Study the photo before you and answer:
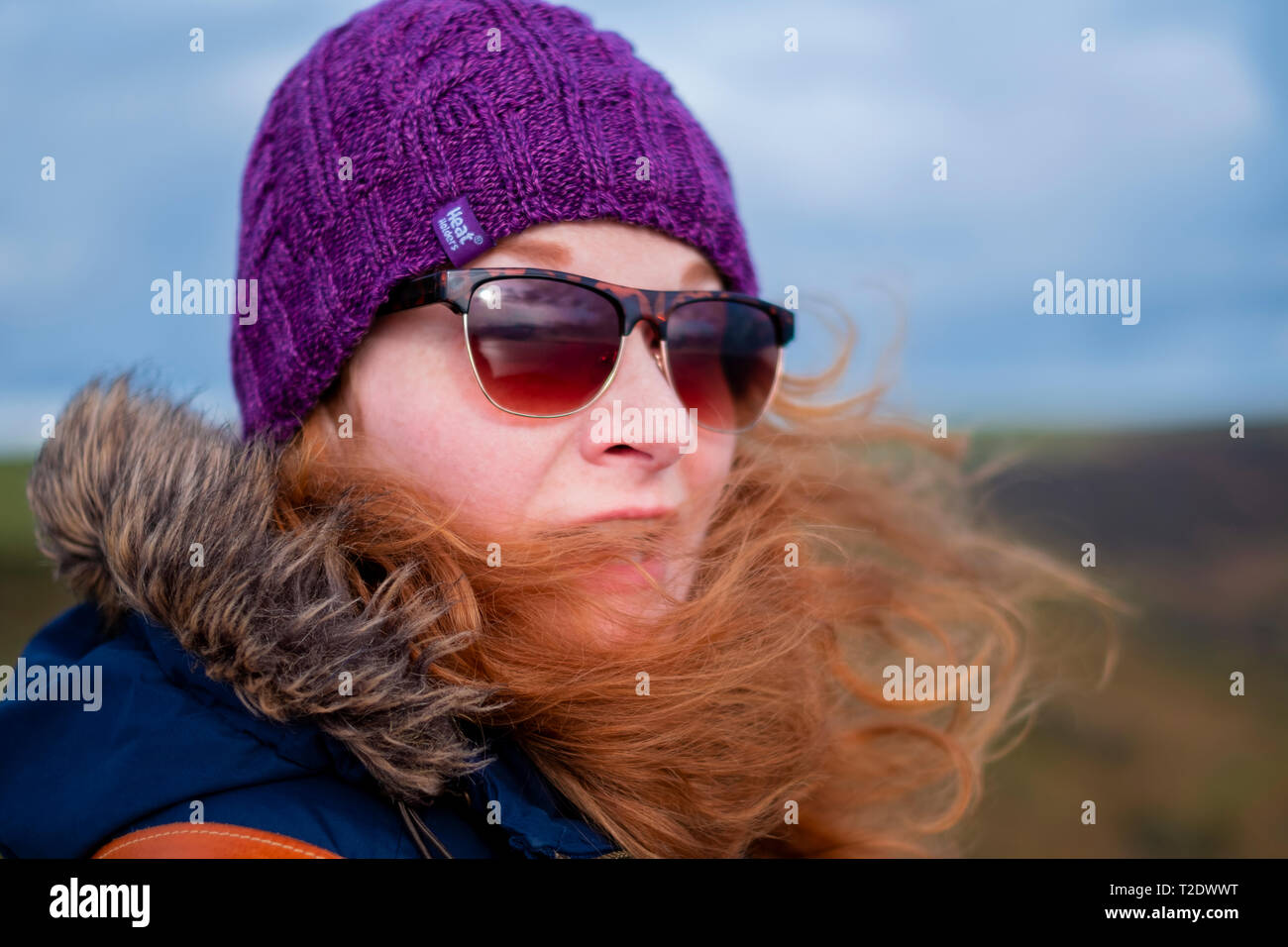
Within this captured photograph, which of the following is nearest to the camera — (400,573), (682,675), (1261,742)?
(400,573)

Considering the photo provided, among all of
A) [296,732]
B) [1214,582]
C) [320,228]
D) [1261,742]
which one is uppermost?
[320,228]

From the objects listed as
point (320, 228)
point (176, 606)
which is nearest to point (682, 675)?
point (176, 606)

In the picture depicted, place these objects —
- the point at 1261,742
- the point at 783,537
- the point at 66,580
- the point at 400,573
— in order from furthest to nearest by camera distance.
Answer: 1. the point at 1261,742
2. the point at 783,537
3. the point at 66,580
4. the point at 400,573

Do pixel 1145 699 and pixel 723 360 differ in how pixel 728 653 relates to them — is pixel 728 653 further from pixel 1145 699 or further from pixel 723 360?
pixel 1145 699

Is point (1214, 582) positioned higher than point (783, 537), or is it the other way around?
point (783, 537)

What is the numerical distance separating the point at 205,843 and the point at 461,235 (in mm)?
1001

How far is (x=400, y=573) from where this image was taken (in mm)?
1249

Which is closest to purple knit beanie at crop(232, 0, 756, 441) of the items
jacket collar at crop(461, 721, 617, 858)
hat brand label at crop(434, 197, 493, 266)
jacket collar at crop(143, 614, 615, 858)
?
hat brand label at crop(434, 197, 493, 266)

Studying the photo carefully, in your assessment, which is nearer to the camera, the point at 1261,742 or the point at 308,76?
the point at 308,76

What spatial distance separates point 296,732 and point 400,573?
0.87 ft

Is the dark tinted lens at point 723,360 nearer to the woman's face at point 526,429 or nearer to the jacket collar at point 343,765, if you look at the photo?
the woman's face at point 526,429

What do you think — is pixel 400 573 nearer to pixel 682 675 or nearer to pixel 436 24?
pixel 682 675

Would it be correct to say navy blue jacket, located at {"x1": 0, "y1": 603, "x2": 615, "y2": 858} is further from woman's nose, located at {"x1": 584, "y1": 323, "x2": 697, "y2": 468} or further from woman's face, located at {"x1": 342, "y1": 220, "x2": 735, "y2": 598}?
woman's nose, located at {"x1": 584, "y1": 323, "x2": 697, "y2": 468}

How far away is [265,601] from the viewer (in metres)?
1.14
